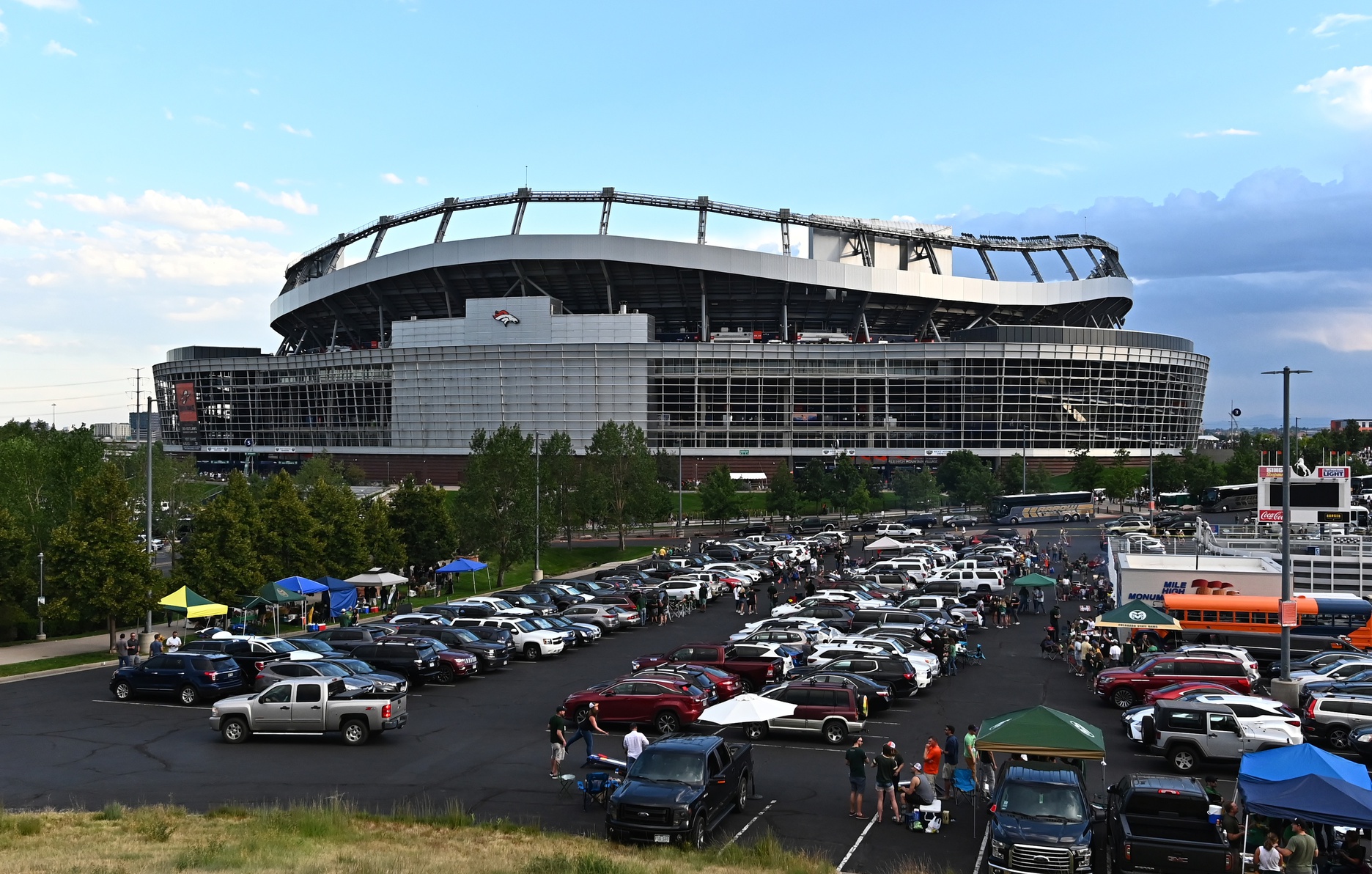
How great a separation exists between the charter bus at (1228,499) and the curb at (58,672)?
3819 inches

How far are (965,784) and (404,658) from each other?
1846 cm

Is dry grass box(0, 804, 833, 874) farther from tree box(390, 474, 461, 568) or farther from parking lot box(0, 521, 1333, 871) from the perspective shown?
tree box(390, 474, 461, 568)

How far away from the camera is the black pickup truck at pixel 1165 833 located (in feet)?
49.5

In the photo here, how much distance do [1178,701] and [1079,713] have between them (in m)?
5.56

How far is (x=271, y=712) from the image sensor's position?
24.7 metres

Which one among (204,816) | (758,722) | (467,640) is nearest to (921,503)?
(467,640)

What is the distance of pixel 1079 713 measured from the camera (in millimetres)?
28547

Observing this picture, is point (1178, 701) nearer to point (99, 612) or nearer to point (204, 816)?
point (204, 816)

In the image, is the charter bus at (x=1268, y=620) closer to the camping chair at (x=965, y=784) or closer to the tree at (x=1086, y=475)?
the camping chair at (x=965, y=784)

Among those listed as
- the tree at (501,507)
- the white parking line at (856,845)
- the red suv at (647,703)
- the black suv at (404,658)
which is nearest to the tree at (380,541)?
the tree at (501,507)

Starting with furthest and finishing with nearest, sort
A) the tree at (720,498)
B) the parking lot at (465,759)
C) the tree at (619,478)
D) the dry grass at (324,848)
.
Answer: the tree at (720,498) → the tree at (619,478) → the parking lot at (465,759) → the dry grass at (324,848)

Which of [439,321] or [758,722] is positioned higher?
[439,321]

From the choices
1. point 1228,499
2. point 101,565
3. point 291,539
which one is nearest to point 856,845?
point 101,565

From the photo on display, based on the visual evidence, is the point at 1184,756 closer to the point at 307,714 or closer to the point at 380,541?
the point at 307,714
